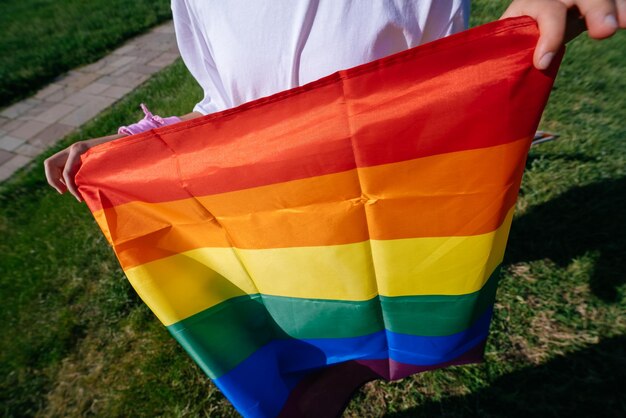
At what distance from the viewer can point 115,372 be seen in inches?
75.2

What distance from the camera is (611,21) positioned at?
0.64 metres

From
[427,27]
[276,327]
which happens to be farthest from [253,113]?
[276,327]

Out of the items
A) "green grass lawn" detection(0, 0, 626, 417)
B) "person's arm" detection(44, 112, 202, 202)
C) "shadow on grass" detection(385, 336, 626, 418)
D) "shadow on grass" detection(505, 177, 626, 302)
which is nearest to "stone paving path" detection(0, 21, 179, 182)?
"green grass lawn" detection(0, 0, 626, 417)

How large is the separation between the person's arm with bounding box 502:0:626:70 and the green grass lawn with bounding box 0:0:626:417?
1.32 m

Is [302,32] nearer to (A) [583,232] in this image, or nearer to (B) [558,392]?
(B) [558,392]

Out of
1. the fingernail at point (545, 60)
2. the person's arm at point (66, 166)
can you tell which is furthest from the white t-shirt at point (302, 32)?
the person's arm at point (66, 166)

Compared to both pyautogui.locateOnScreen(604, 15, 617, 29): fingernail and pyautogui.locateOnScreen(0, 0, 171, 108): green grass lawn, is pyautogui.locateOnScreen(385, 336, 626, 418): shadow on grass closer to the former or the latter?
pyautogui.locateOnScreen(604, 15, 617, 29): fingernail

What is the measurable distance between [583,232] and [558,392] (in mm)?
830

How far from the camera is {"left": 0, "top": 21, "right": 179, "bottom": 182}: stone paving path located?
3803 millimetres

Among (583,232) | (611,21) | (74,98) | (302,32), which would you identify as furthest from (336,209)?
(74,98)

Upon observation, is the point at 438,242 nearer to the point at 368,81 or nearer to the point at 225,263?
the point at 368,81

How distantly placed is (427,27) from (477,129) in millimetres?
256

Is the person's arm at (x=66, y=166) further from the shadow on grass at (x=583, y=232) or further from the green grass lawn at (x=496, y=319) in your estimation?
the shadow on grass at (x=583, y=232)

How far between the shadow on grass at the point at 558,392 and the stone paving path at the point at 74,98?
13.1ft
